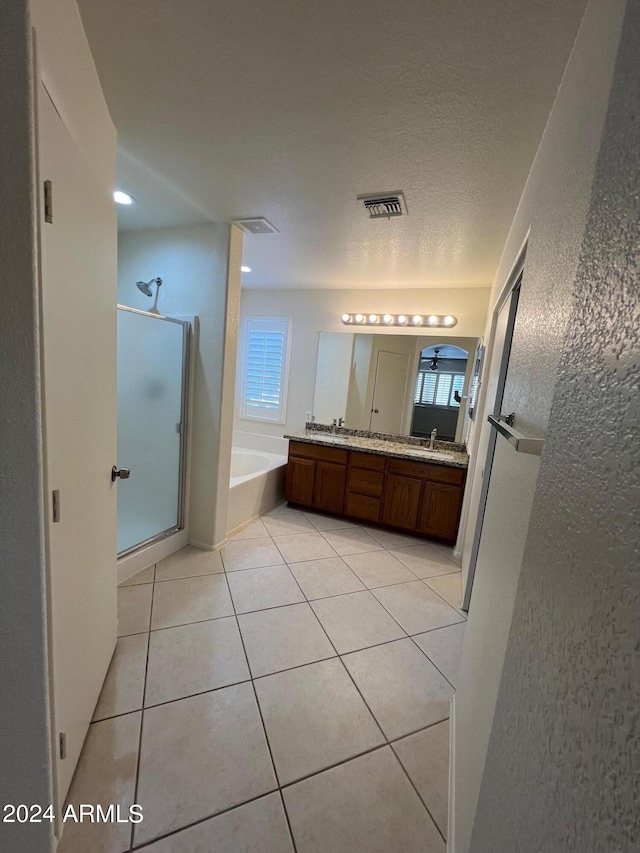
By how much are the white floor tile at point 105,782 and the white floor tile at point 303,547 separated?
4.73ft

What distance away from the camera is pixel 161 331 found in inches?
96.2

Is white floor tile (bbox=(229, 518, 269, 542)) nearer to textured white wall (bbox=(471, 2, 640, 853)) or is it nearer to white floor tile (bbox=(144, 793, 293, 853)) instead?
white floor tile (bbox=(144, 793, 293, 853))

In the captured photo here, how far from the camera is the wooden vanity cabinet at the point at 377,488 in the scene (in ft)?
10.1

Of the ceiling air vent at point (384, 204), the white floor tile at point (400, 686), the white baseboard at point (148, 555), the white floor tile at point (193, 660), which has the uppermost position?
the ceiling air vent at point (384, 204)

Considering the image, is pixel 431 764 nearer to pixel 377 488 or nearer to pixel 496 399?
pixel 496 399

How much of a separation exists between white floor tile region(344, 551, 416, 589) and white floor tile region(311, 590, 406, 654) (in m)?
0.20

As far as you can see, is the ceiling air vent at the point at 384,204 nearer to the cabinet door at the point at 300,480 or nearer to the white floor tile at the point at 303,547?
the cabinet door at the point at 300,480

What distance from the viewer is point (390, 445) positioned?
362 cm

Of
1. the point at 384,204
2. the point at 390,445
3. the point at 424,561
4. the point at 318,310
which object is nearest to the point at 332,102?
the point at 384,204

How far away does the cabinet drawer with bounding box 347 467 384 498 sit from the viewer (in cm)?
331

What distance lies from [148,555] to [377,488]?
2.01 m

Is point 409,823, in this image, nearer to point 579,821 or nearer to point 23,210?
point 579,821

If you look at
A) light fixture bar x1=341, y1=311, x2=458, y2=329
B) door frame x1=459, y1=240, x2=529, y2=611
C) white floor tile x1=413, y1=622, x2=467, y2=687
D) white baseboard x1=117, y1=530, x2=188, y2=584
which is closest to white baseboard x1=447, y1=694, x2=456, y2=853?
white floor tile x1=413, y1=622, x2=467, y2=687

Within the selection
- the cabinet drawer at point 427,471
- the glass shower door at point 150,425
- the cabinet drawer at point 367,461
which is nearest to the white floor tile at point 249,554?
the glass shower door at point 150,425
